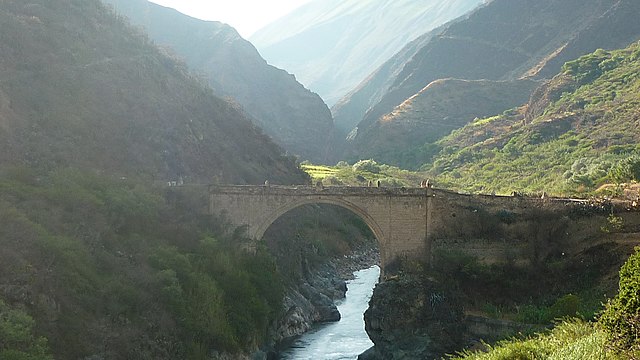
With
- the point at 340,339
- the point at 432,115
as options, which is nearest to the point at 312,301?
the point at 340,339

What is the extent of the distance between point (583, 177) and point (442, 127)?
47569 millimetres

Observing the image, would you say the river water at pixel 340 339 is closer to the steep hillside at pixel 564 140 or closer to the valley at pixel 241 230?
the valley at pixel 241 230

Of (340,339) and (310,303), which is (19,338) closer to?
(340,339)

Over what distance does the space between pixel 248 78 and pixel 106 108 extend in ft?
250

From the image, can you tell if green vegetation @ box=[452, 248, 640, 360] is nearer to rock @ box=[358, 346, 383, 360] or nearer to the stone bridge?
rock @ box=[358, 346, 383, 360]

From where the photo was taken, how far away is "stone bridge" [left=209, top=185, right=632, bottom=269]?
33375 millimetres

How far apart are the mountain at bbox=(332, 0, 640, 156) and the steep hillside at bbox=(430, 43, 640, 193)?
18350mm

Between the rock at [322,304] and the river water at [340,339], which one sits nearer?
the river water at [340,339]

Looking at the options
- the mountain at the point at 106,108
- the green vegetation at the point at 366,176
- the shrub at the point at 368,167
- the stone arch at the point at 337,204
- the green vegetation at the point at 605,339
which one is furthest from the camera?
the shrub at the point at 368,167

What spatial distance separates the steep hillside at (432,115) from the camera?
9138 centimetres

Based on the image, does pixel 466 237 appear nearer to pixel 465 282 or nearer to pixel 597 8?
pixel 465 282

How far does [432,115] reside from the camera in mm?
97000

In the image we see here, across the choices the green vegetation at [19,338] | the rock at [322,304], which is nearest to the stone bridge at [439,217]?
the rock at [322,304]

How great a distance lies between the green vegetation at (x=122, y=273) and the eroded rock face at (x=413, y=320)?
197 inches
